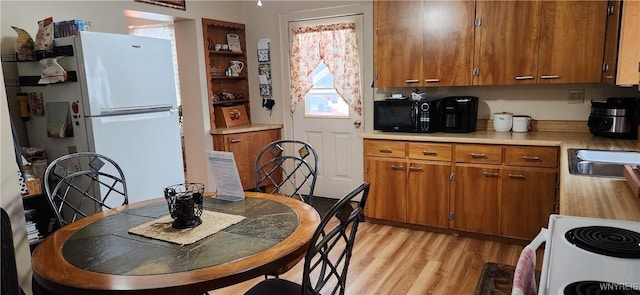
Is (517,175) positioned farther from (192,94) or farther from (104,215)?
(192,94)

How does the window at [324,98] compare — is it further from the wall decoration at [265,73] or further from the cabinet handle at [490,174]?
the cabinet handle at [490,174]

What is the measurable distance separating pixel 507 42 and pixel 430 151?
101cm

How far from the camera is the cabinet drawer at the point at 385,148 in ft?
11.2

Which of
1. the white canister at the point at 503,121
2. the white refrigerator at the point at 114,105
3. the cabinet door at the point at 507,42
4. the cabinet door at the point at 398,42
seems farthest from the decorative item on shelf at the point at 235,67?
the white canister at the point at 503,121

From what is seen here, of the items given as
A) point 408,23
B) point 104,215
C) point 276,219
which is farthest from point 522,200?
point 104,215

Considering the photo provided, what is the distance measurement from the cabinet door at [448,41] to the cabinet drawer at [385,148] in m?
0.61

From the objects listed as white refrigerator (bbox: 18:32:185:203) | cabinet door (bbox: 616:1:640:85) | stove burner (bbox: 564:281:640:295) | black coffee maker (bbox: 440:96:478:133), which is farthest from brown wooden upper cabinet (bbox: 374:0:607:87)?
stove burner (bbox: 564:281:640:295)

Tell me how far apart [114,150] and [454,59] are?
2.62m

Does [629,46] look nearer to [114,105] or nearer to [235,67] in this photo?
[114,105]

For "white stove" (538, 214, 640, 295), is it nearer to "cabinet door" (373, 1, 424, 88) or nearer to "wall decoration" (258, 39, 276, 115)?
"cabinet door" (373, 1, 424, 88)

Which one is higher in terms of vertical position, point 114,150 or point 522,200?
point 114,150

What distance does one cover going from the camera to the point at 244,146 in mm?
4305

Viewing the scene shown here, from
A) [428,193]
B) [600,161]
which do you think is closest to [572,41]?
[600,161]

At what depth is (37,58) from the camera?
2707 millimetres
